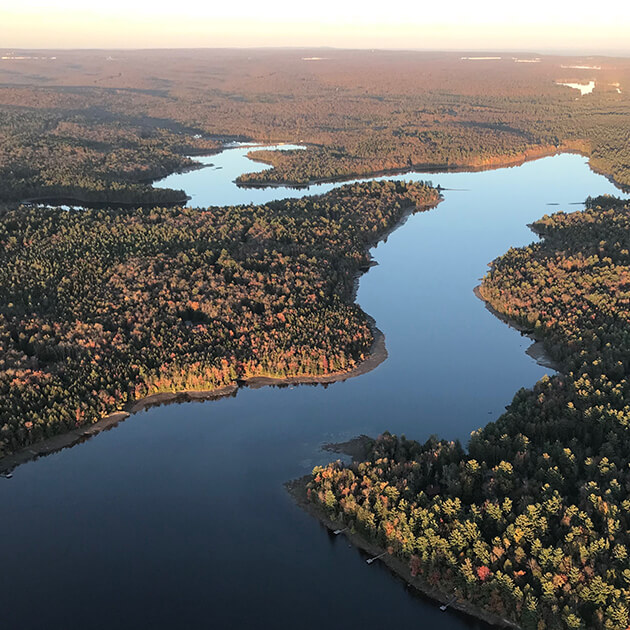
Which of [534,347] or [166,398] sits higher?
[534,347]

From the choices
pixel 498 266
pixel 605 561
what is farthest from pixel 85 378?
pixel 498 266

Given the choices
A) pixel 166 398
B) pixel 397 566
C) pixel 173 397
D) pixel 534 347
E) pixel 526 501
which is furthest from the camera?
pixel 534 347

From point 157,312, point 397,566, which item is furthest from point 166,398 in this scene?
point 397,566

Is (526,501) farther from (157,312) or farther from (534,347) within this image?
(157,312)

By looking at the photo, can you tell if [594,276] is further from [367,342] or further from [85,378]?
[85,378]

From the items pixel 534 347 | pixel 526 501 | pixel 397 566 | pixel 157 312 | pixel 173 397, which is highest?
pixel 157 312

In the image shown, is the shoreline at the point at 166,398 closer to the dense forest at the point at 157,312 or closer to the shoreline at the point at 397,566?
the dense forest at the point at 157,312
